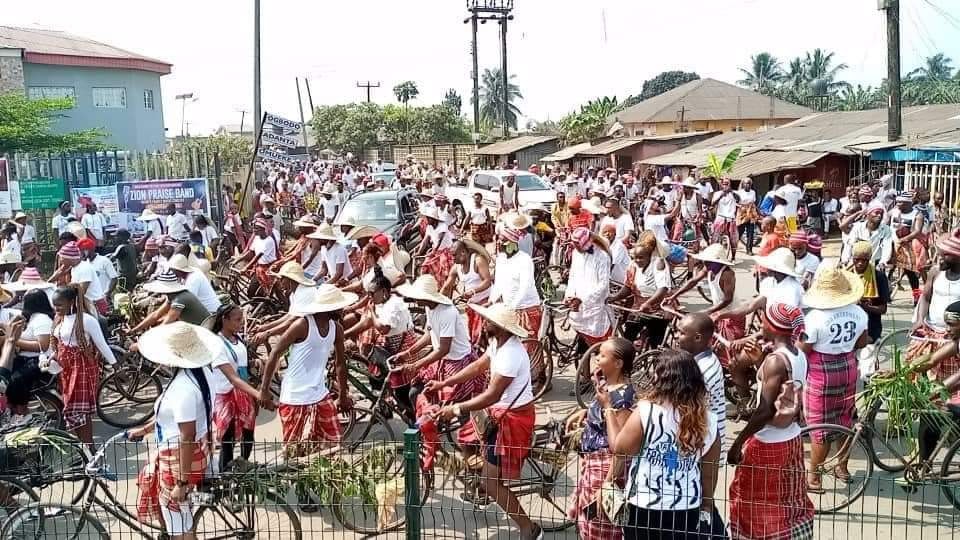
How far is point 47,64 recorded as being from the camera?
30.9 m

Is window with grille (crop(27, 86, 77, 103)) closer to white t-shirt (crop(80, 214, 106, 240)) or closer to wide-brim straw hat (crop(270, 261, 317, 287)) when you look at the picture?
white t-shirt (crop(80, 214, 106, 240))

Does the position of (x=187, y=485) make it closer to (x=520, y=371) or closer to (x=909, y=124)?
(x=520, y=371)

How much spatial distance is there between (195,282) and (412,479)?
4007 millimetres

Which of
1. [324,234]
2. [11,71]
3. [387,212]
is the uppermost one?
[11,71]

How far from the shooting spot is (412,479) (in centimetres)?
454

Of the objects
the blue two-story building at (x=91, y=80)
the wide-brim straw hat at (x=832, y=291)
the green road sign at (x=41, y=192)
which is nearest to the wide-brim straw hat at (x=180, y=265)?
the wide-brim straw hat at (x=832, y=291)

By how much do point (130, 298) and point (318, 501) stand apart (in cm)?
461

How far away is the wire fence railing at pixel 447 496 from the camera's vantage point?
4242mm

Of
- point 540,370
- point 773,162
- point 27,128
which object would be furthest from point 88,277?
point 27,128

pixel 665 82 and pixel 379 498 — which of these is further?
pixel 665 82

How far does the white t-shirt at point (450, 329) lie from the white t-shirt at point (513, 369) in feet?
3.40

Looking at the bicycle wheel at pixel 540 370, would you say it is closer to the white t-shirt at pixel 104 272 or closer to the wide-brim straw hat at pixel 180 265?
the wide-brim straw hat at pixel 180 265

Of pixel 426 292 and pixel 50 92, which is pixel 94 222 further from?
pixel 50 92

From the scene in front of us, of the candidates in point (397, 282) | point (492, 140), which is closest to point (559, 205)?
point (397, 282)
